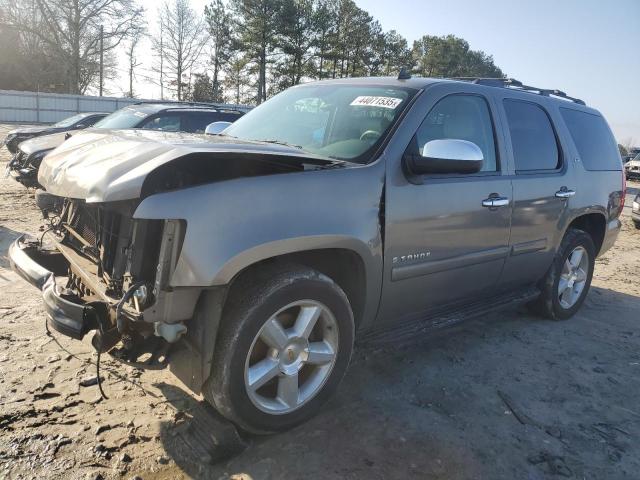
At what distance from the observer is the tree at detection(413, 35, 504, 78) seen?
49562 mm

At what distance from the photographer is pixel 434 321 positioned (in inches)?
136

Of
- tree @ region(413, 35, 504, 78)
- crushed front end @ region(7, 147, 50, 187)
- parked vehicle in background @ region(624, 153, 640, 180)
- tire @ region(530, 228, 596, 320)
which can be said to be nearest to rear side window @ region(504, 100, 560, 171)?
tire @ region(530, 228, 596, 320)

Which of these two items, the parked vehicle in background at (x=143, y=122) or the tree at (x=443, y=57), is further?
the tree at (x=443, y=57)

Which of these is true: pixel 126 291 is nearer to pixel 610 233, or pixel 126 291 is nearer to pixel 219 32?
pixel 610 233

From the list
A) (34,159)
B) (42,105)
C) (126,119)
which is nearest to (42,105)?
(42,105)

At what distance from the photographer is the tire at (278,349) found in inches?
94.7

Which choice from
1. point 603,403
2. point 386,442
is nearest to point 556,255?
point 603,403

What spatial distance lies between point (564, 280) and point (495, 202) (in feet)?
5.70

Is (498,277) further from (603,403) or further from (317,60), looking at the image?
(317,60)

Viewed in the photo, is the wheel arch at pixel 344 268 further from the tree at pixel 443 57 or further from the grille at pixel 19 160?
the tree at pixel 443 57

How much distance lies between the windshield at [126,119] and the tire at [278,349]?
6386mm

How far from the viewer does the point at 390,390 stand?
10.8 ft

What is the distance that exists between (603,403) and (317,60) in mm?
38584

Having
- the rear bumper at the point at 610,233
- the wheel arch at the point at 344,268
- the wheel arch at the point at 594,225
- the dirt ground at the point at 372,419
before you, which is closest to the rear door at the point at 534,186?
the wheel arch at the point at 594,225
